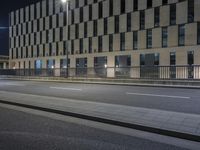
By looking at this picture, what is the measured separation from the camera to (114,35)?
43125 millimetres

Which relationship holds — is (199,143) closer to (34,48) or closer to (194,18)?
(194,18)

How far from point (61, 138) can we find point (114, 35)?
3879 cm

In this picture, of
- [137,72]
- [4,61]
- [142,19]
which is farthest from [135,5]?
[4,61]

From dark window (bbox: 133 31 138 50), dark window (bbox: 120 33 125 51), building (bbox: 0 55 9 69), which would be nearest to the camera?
dark window (bbox: 133 31 138 50)

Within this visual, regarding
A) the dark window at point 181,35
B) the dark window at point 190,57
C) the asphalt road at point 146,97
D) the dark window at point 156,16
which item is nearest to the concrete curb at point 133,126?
the asphalt road at point 146,97

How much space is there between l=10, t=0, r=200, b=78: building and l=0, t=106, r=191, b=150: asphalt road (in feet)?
47.8

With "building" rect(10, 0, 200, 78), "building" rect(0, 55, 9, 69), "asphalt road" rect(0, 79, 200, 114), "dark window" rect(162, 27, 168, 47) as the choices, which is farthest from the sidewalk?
"building" rect(0, 55, 9, 69)

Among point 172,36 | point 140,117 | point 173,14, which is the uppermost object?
point 173,14

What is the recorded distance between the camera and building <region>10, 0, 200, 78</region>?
34.6 metres

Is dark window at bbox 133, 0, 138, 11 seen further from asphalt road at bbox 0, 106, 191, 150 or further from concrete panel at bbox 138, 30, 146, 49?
asphalt road at bbox 0, 106, 191, 150

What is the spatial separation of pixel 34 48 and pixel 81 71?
3648cm

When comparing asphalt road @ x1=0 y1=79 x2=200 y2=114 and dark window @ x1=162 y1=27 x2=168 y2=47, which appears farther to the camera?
dark window @ x1=162 y1=27 x2=168 y2=47

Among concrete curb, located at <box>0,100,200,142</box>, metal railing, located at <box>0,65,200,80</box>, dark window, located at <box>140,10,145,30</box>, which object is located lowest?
concrete curb, located at <box>0,100,200,142</box>

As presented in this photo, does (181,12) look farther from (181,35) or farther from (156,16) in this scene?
(156,16)
